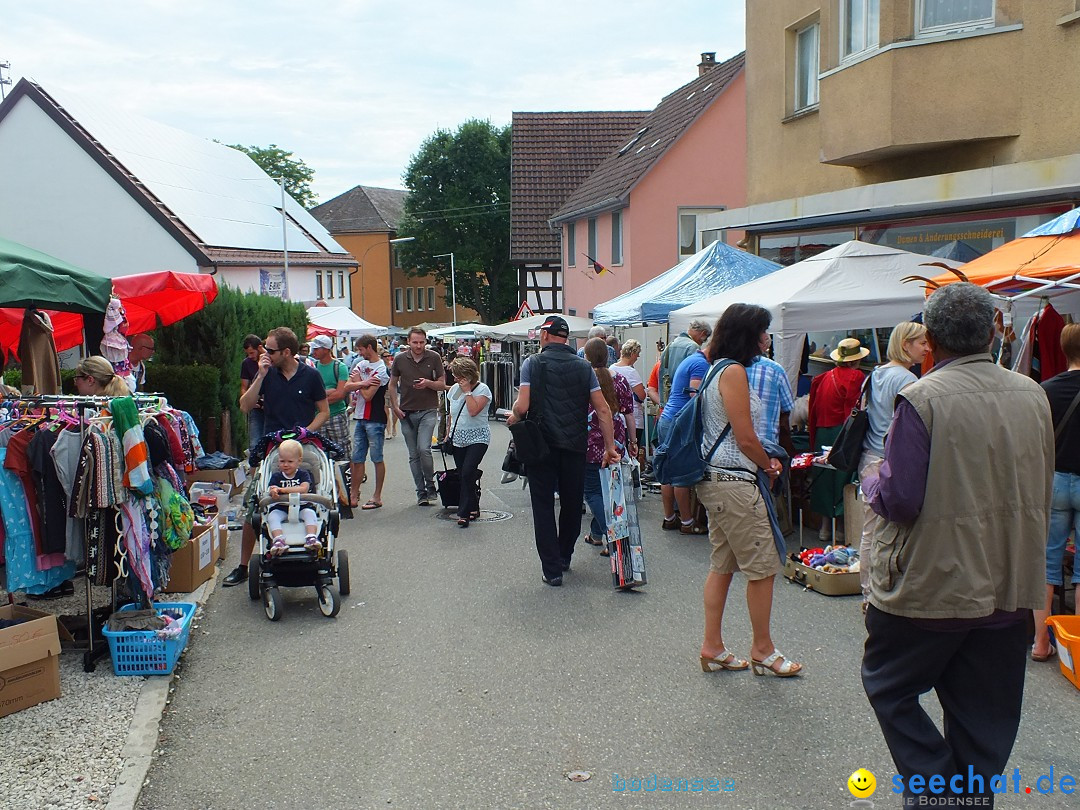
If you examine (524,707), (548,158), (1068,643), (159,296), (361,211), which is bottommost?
(524,707)

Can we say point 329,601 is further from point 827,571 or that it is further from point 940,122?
point 940,122

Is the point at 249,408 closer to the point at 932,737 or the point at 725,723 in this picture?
the point at 725,723

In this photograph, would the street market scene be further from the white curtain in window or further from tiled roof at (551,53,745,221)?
tiled roof at (551,53,745,221)

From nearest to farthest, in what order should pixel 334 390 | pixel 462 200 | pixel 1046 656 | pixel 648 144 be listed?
pixel 1046 656
pixel 334 390
pixel 648 144
pixel 462 200

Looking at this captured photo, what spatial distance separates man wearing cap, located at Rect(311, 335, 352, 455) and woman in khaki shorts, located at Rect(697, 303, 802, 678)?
607 cm

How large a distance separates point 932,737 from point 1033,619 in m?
3.14

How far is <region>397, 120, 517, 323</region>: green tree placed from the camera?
6072cm

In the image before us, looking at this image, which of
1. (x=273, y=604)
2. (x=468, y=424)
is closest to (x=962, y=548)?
(x=273, y=604)

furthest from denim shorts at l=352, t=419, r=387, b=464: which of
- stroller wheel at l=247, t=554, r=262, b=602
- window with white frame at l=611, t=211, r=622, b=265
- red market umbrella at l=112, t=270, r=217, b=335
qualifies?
window with white frame at l=611, t=211, r=622, b=265

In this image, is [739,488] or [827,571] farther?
[827,571]

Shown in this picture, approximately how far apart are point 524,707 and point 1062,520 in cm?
326

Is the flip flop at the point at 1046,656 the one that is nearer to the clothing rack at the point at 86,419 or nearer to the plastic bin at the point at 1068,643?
the plastic bin at the point at 1068,643

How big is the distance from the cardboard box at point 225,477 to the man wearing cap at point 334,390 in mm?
1113

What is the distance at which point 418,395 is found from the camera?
1141 centimetres
